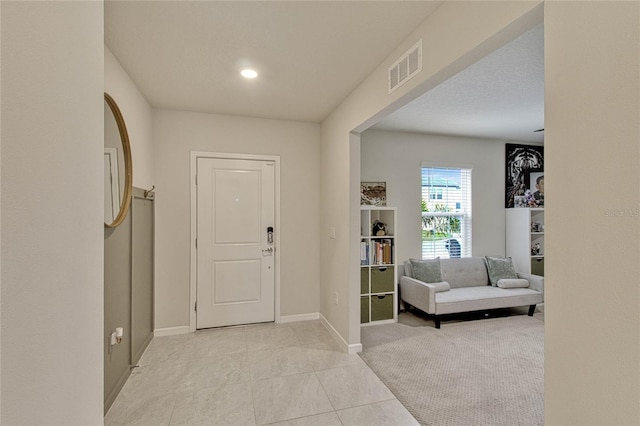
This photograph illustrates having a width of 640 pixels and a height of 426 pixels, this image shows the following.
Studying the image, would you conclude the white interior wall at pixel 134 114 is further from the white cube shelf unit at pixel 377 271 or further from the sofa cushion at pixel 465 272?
the sofa cushion at pixel 465 272

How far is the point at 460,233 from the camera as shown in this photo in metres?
4.75

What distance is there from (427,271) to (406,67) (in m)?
2.80

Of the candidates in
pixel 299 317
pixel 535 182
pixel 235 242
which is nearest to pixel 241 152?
pixel 235 242

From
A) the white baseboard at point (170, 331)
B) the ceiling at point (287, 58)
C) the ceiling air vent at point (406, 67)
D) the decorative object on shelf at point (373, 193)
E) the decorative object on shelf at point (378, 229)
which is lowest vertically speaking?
the white baseboard at point (170, 331)

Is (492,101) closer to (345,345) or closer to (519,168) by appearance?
(519,168)

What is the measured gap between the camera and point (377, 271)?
376cm

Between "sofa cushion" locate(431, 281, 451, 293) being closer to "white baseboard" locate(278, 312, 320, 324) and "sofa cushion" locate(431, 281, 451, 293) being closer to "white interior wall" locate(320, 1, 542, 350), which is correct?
"white interior wall" locate(320, 1, 542, 350)

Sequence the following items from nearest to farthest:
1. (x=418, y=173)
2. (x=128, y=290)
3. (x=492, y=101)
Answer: (x=128, y=290) < (x=492, y=101) < (x=418, y=173)

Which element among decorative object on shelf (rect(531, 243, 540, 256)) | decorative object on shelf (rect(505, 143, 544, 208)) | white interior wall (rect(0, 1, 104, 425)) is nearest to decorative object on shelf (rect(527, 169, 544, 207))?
decorative object on shelf (rect(505, 143, 544, 208))

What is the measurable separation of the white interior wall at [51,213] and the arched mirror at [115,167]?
1309mm

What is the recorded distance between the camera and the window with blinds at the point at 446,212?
4.57m

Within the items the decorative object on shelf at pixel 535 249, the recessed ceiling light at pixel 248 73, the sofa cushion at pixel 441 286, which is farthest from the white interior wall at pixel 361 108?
the decorative object on shelf at pixel 535 249

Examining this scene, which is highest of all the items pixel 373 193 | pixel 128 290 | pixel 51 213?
pixel 373 193

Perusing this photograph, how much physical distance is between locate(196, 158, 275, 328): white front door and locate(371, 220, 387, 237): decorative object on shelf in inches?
50.4
